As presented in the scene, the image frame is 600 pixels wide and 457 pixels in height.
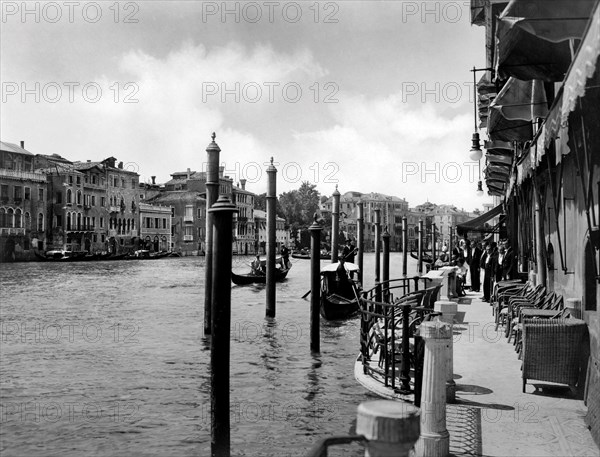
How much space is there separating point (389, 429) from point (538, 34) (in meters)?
4.88

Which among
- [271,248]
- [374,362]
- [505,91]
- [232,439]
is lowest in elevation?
[232,439]

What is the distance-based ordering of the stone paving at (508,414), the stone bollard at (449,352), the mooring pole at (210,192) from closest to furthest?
the stone paving at (508,414) → the stone bollard at (449,352) → the mooring pole at (210,192)

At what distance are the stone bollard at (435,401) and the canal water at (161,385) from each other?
203 cm

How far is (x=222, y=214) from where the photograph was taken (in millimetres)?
6484

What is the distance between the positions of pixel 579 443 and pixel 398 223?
134 m

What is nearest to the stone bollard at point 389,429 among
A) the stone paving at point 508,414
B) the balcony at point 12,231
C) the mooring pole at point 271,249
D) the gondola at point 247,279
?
the stone paving at point 508,414

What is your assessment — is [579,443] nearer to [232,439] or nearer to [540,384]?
[540,384]

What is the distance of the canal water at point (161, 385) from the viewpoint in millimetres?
7507

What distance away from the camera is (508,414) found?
570 centimetres

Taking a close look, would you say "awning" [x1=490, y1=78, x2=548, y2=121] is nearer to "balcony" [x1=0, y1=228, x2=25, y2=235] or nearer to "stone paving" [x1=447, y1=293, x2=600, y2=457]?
"stone paving" [x1=447, y1=293, x2=600, y2=457]

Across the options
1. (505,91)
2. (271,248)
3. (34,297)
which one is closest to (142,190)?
(34,297)

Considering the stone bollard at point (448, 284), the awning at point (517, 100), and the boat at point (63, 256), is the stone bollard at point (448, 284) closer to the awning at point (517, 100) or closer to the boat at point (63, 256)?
the awning at point (517, 100)

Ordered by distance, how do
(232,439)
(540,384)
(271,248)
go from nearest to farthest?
(540,384) → (232,439) → (271,248)

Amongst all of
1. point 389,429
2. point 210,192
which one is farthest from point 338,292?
point 389,429
